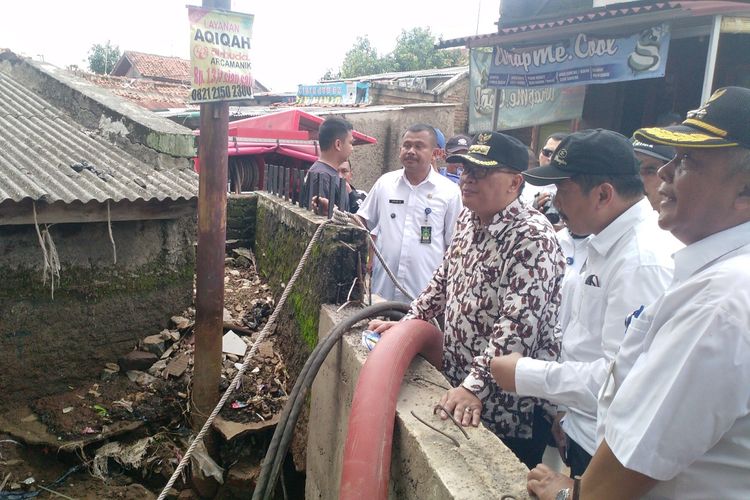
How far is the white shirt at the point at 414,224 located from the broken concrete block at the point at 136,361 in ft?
7.24

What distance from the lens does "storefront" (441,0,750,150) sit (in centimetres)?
706

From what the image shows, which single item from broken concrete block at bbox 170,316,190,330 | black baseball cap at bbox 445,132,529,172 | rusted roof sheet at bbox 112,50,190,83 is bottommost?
broken concrete block at bbox 170,316,190,330

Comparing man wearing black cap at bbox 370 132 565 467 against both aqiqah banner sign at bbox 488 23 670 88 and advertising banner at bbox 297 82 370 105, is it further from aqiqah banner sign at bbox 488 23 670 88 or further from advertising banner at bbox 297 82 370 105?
advertising banner at bbox 297 82 370 105

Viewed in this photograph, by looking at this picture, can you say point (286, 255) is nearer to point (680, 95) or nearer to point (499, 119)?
point (499, 119)

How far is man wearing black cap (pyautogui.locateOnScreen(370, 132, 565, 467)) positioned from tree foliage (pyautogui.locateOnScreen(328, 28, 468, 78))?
28.4 meters

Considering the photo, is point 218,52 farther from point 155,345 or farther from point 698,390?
point 698,390

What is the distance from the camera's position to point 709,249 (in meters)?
1.21

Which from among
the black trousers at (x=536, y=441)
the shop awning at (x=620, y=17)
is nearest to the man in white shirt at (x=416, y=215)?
the black trousers at (x=536, y=441)

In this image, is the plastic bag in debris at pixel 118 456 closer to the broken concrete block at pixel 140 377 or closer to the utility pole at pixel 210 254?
the utility pole at pixel 210 254

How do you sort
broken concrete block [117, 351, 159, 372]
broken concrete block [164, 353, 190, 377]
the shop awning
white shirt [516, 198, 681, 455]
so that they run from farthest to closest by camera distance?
the shop awning
broken concrete block [117, 351, 159, 372]
broken concrete block [164, 353, 190, 377]
white shirt [516, 198, 681, 455]

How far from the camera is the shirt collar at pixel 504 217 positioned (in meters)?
2.33

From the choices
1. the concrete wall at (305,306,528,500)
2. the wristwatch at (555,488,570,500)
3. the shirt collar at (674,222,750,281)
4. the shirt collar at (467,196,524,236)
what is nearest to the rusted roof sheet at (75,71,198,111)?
the concrete wall at (305,306,528,500)

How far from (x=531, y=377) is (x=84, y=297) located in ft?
13.0

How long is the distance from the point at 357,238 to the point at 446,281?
42.1 inches
